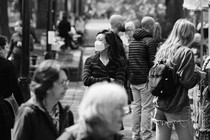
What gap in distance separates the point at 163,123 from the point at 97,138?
4.01 m

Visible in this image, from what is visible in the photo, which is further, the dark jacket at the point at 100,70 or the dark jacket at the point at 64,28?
the dark jacket at the point at 64,28

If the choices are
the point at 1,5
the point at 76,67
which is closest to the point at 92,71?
the point at 76,67

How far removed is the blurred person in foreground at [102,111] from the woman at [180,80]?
3.88 metres

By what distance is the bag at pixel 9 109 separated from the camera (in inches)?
287

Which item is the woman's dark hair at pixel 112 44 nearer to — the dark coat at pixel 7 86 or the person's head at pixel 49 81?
the dark coat at pixel 7 86

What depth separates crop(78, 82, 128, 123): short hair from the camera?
3854mm

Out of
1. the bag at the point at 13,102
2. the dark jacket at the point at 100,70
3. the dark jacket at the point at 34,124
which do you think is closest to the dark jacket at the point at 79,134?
the dark jacket at the point at 34,124

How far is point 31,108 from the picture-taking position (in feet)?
15.8

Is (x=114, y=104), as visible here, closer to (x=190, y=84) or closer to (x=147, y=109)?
(x=190, y=84)

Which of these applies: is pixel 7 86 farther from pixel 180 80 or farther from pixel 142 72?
pixel 142 72

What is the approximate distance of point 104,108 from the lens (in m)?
3.85

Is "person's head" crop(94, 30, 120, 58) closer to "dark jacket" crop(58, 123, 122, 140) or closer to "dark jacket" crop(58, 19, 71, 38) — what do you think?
"dark jacket" crop(58, 123, 122, 140)

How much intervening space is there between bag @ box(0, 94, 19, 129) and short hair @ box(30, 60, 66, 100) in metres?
2.52

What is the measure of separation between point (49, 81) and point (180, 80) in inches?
126
